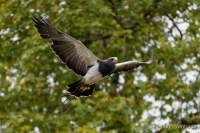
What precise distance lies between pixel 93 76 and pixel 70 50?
0.51 metres

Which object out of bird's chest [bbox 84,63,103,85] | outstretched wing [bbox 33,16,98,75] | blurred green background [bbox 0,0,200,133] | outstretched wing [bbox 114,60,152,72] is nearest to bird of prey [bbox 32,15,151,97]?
outstretched wing [bbox 33,16,98,75]

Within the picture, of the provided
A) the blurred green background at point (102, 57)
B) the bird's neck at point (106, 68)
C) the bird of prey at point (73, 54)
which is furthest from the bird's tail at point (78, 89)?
the blurred green background at point (102, 57)

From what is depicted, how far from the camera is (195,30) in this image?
12453 mm

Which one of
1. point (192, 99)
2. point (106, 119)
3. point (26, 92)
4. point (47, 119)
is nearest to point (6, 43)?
point (26, 92)

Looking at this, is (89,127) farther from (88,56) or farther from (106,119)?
(88,56)

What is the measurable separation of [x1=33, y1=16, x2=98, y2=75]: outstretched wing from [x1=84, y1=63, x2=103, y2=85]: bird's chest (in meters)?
0.24

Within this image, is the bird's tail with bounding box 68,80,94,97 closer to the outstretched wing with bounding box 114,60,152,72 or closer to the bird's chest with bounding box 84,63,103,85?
the bird's chest with bounding box 84,63,103,85

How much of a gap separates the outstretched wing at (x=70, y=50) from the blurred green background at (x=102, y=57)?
374 centimetres

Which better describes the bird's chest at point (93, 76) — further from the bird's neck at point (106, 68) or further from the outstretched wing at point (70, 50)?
the outstretched wing at point (70, 50)

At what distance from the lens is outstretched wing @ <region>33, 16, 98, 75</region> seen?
702cm

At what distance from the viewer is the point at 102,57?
445 inches

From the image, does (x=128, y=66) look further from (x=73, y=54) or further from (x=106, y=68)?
(x=73, y=54)

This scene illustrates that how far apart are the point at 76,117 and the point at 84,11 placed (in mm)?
1815

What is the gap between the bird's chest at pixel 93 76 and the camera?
21.8 ft
